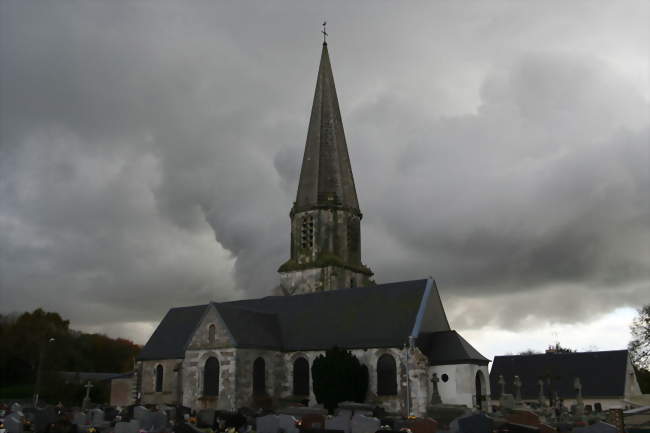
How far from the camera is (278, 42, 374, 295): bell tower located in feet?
159

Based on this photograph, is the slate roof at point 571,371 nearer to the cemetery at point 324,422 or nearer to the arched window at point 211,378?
the cemetery at point 324,422

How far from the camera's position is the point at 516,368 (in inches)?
1932

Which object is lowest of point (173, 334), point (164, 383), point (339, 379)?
point (164, 383)

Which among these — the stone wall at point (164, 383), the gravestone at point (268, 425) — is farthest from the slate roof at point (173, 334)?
the gravestone at point (268, 425)

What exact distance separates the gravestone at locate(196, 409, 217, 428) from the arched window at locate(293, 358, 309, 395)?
1218cm

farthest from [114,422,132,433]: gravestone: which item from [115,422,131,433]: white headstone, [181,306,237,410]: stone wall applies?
[181,306,237,410]: stone wall

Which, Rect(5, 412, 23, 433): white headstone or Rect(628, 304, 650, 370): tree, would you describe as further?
Rect(628, 304, 650, 370): tree

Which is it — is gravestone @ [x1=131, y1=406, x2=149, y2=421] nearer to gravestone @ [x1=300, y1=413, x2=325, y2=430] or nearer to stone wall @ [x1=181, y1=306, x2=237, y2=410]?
gravestone @ [x1=300, y1=413, x2=325, y2=430]

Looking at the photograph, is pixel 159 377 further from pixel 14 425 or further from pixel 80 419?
pixel 14 425

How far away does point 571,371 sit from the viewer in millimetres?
45750

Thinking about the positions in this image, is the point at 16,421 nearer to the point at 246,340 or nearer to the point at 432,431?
the point at 432,431

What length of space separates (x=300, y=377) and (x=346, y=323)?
4204 millimetres

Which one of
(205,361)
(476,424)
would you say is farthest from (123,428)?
(205,361)

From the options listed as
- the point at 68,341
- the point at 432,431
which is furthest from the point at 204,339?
the point at 68,341
